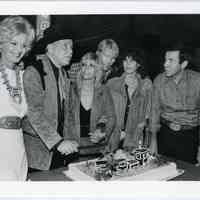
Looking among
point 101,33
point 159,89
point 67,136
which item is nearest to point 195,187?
point 159,89

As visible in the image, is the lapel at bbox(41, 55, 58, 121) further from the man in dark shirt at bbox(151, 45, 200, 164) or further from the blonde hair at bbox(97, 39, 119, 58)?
the man in dark shirt at bbox(151, 45, 200, 164)

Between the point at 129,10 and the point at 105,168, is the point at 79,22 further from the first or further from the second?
the point at 105,168

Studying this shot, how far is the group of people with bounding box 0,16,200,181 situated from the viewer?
174 centimetres

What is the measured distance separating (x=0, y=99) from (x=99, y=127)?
41 centimetres

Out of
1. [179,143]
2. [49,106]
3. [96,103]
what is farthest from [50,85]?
[179,143]

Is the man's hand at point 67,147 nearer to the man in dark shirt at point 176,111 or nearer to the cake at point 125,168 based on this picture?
the cake at point 125,168

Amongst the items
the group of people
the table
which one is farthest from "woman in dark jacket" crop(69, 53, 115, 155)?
the table

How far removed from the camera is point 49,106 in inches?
69.2

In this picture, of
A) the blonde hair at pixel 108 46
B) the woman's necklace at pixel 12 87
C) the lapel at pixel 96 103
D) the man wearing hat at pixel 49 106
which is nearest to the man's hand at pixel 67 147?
the man wearing hat at pixel 49 106

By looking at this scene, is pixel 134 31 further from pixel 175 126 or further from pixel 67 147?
pixel 67 147

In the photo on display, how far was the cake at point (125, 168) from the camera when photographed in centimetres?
177

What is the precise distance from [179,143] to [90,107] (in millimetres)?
388

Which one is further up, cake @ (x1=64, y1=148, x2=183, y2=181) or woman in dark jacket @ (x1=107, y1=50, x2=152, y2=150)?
woman in dark jacket @ (x1=107, y1=50, x2=152, y2=150)

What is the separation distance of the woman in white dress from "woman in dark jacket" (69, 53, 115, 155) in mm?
213
